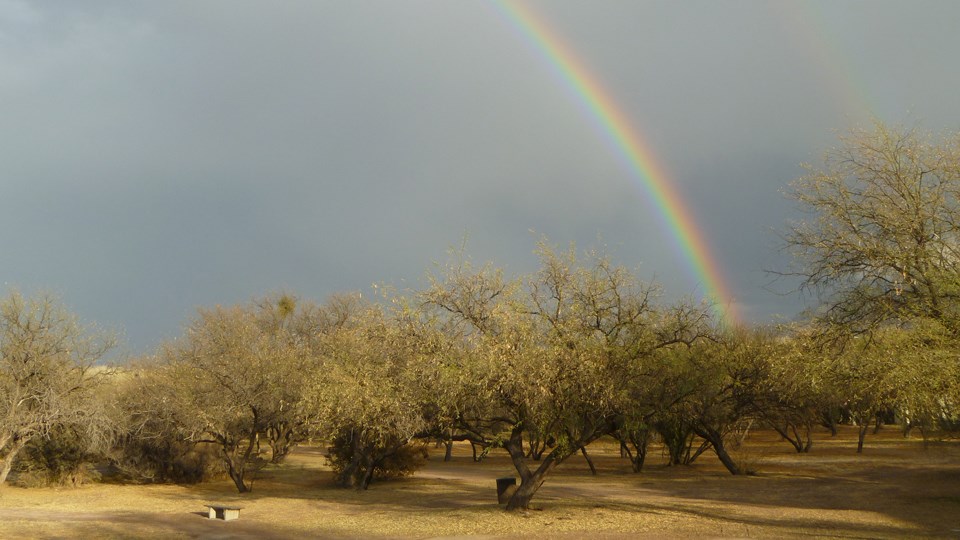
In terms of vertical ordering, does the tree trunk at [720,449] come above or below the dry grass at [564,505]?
above

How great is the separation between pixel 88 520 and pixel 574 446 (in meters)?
15.4

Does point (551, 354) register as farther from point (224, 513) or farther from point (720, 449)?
point (720, 449)

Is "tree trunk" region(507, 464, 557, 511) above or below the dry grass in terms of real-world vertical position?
above

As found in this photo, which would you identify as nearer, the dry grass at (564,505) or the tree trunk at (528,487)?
the dry grass at (564,505)

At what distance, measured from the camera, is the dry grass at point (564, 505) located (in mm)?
18781

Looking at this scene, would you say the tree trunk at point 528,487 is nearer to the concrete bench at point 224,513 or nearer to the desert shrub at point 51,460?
the concrete bench at point 224,513

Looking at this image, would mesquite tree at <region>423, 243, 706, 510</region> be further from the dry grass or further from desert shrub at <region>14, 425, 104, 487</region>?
desert shrub at <region>14, 425, 104, 487</region>

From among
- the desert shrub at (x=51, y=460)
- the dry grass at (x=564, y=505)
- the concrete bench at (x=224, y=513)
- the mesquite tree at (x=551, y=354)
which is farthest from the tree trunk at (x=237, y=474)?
the mesquite tree at (x=551, y=354)

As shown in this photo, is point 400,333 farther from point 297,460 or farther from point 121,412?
point 297,460

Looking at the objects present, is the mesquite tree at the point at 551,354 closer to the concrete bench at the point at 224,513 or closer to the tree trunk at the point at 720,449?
the concrete bench at the point at 224,513

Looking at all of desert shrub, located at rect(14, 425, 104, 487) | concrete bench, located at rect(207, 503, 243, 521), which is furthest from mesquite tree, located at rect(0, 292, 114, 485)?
concrete bench, located at rect(207, 503, 243, 521)

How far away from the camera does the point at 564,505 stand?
23.2 meters

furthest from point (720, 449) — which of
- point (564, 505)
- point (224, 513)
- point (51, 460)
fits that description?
point (51, 460)

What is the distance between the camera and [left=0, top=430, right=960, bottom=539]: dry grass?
61.6 ft
